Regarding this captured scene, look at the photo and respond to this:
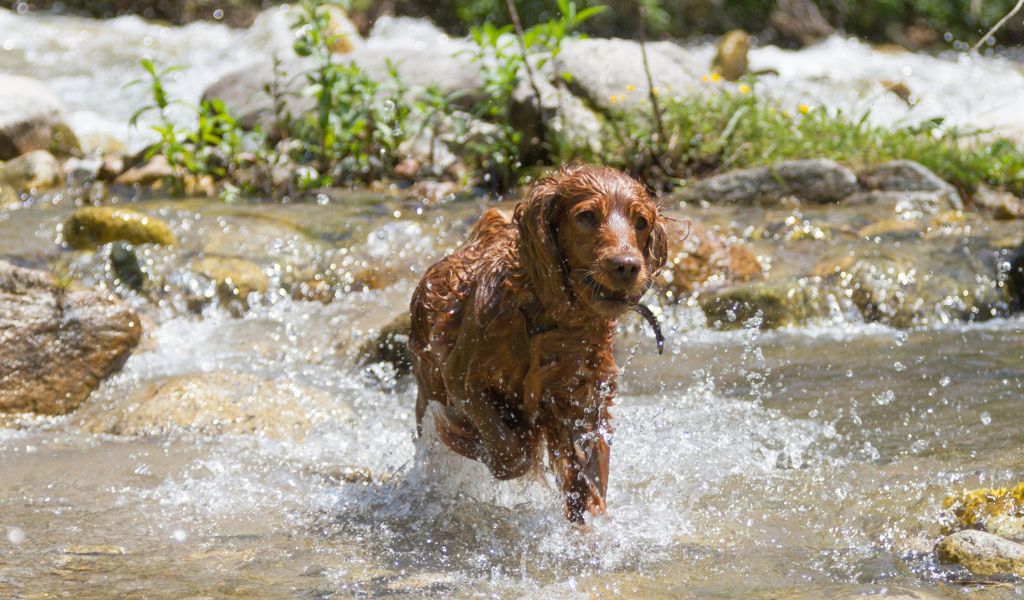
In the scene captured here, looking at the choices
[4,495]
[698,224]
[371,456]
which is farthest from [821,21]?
[4,495]

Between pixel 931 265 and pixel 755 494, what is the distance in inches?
155

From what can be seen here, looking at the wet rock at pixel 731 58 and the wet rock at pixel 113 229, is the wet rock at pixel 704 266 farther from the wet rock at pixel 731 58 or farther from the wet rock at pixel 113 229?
the wet rock at pixel 731 58

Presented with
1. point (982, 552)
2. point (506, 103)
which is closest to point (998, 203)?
point (506, 103)

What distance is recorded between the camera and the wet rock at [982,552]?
3.54 metres

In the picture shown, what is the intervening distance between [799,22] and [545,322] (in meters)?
17.5

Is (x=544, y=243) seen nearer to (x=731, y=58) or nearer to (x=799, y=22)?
(x=731, y=58)

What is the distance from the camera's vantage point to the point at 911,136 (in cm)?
1082

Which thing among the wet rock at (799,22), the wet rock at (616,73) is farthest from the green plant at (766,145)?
the wet rock at (799,22)

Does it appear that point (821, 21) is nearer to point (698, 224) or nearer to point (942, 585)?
point (698, 224)

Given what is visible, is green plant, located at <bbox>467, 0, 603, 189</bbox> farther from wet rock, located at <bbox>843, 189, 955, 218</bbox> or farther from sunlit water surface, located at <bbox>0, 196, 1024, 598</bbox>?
sunlit water surface, located at <bbox>0, 196, 1024, 598</bbox>

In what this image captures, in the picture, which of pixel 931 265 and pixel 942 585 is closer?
pixel 942 585

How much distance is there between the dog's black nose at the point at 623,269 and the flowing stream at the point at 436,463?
1051 millimetres

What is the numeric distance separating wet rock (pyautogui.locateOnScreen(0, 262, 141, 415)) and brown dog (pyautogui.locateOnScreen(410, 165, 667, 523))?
2466 mm

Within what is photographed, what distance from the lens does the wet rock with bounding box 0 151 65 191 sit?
10.3m
